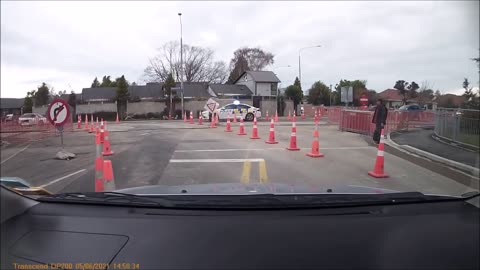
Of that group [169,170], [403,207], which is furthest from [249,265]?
[169,170]

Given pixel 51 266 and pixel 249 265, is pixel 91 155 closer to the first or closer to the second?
pixel 51 266

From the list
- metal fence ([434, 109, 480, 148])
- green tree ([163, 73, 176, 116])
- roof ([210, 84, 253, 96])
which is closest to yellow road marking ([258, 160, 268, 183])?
roof ([210, 84, 253, 96])

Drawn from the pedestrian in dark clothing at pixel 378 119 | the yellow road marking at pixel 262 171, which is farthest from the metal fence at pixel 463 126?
the pedestrian in dark clothing at pixel 378 119

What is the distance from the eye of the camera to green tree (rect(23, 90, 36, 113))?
259 cm

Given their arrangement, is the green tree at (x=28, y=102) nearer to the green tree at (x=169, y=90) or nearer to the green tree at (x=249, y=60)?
the green tree at (x=169, y=90)

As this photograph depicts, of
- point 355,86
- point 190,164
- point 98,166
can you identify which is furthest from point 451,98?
point 190,164

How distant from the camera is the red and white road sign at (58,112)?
300 centimetres

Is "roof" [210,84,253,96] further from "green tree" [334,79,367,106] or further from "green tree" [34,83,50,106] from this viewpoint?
"green tree" [34,83,50,106]

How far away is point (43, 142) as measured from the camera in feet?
9.48

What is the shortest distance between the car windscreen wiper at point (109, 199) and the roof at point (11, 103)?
58 centimetres

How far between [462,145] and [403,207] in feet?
9.07

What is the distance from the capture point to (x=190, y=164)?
689 centimetres

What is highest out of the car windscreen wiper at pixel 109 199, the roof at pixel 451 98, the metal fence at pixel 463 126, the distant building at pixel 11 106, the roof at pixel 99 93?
the roof at pixel 99 93

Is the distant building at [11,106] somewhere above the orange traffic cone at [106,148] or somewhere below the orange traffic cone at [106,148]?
above
